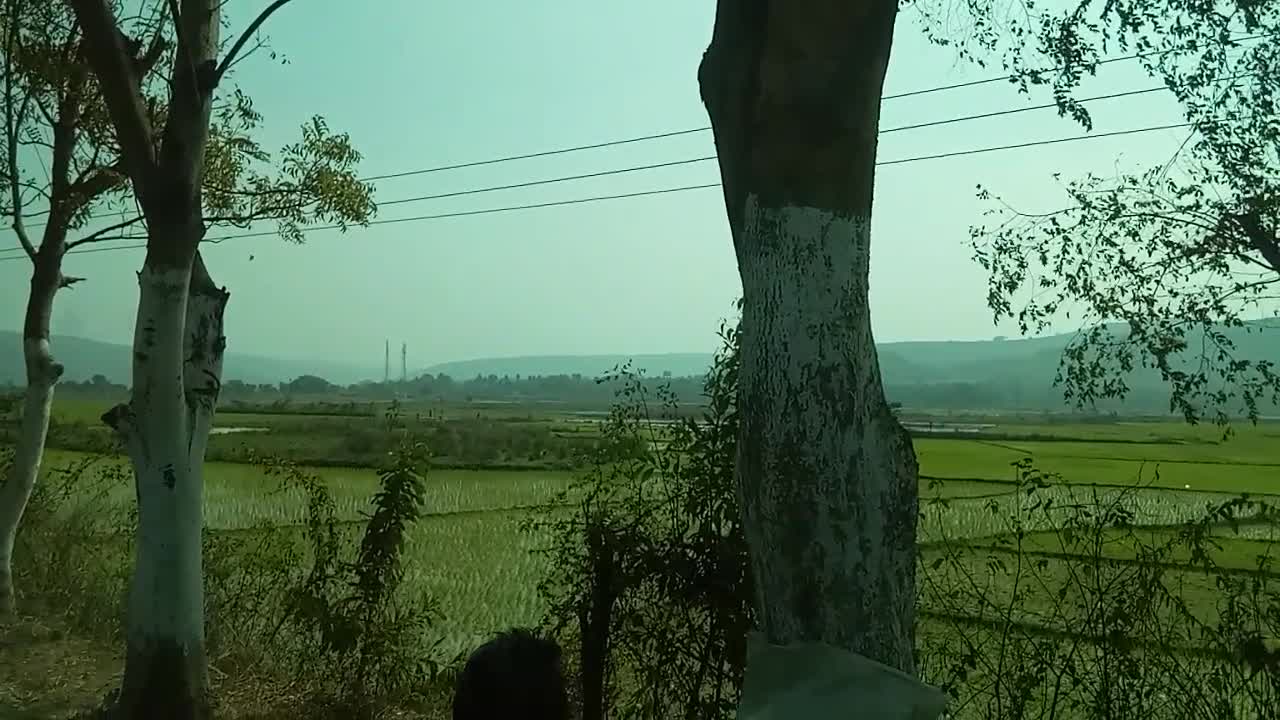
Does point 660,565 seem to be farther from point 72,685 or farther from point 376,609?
point 72,685

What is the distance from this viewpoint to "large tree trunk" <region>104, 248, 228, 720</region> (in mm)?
6148

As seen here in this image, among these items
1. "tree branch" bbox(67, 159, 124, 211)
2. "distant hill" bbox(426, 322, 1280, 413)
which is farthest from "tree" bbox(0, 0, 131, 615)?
"distant hill" bbox(426, 322, 1280, 413)

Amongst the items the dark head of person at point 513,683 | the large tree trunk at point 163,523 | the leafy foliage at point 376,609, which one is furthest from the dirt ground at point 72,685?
the dark head of person at point 513,683

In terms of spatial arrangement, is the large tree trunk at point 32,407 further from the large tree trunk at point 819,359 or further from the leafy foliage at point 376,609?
the large tree trunk at point 819,359

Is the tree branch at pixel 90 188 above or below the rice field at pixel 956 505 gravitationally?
above

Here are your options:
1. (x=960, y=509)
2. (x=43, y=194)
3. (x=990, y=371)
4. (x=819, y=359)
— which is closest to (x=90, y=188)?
(x=43, y=194)

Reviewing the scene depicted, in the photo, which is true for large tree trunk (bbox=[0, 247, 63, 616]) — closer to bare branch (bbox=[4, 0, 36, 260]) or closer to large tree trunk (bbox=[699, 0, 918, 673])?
bare branch (bbox=[4, 0, 36, 260])

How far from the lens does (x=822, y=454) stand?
3107mm

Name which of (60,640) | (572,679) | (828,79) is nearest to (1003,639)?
(572,679)

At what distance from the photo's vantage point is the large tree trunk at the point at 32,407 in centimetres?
982

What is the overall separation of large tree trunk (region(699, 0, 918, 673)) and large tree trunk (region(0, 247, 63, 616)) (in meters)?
8.66

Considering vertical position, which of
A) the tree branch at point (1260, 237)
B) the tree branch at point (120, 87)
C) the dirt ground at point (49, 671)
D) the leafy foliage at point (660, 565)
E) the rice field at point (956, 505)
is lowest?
the dirt ground at point (49, 671)

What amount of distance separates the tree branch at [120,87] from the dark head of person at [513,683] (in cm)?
483

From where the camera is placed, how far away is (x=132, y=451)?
20.8ft
